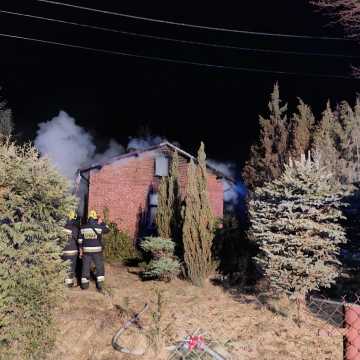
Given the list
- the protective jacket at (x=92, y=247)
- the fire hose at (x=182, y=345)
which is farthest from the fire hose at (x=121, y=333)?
the protective jacket at (x=92, y=247)

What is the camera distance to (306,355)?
19.3 feet

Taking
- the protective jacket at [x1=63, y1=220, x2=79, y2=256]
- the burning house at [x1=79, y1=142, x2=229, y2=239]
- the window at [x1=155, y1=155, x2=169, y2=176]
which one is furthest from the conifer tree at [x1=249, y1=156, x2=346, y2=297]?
the window at [x1=155, y1=155, x2=169, y2=176]

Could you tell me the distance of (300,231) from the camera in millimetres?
7969

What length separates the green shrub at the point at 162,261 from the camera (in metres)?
11.0

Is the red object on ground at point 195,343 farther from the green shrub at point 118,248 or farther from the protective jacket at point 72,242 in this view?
the green shrub at point 118,248

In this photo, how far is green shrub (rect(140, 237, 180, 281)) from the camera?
36.0ft

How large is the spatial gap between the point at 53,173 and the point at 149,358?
3.08 metres

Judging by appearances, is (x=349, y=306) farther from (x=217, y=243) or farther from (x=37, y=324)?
(x=217, y=243)

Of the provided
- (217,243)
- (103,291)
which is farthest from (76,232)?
(217,243)

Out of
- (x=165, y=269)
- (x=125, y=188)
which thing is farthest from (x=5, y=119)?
(x=165, y=269)

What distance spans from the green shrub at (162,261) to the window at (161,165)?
1189 centimetres

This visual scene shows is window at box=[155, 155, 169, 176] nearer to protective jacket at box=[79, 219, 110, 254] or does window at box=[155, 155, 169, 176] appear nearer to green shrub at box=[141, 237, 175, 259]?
green shrub at box=[141, 237, 175, 259]

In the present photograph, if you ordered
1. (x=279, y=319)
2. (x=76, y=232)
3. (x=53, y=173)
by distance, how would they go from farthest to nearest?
(x=76, y=232) < (x=279, y=319) < (x=53, y=173)

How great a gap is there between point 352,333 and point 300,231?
616cm
